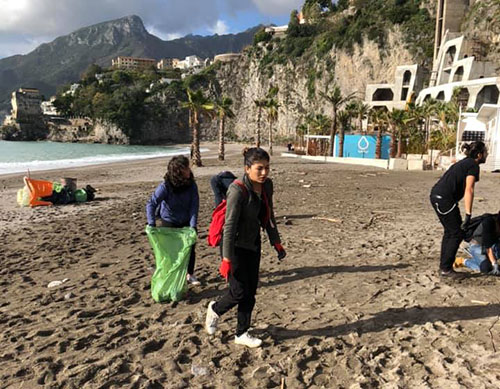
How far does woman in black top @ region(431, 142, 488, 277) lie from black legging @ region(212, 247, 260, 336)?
8.46ft

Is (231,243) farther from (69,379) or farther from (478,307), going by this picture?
(478,307)

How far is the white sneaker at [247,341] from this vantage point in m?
3.06

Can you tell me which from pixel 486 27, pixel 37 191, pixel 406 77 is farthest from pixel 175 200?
pixel 406 77

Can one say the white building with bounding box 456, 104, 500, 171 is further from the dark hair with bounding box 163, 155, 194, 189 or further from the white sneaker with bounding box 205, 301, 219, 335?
the white sneaker with bounding box 205, 301, 219, 335

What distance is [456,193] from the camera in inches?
165

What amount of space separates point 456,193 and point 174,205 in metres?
3.29

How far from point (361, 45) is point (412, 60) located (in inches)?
367

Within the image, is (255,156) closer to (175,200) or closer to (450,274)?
(175,200)

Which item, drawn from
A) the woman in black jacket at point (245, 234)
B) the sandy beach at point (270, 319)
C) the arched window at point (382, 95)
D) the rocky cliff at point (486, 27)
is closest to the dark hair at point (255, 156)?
the woman in black jacket at point (245, 234)

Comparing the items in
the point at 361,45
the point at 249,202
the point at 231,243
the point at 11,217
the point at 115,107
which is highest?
the point at 361,45

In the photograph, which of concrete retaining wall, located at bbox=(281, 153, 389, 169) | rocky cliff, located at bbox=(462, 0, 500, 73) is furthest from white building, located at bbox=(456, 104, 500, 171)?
rocky cliff, located at bbox=(462, 0, 500, 73)

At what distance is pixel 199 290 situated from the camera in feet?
14.3

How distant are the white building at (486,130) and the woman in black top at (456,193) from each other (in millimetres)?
15708

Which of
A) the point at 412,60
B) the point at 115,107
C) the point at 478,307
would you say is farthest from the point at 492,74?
the point at 115,107
